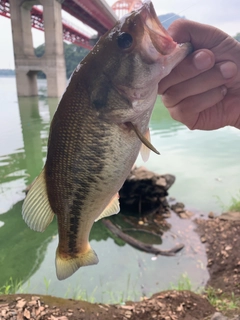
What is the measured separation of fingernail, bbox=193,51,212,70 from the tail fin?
992 millimetres

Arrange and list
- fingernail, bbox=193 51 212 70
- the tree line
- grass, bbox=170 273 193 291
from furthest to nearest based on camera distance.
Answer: the tree line
grass, bbox=170 273 193 291
fingernail, bbox=193 51 212 70

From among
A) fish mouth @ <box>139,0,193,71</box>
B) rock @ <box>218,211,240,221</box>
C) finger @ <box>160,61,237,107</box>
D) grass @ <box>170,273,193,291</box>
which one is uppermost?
fish mouth @ <box>139,0,193,71</box>

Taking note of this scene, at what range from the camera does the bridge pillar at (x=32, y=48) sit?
48.5 ft

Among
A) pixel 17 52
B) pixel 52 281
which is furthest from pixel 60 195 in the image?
pixel 17 52

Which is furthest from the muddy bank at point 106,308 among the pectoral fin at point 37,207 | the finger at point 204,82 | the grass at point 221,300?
the finger at point 204,82

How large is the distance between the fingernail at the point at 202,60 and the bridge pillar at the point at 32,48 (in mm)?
14793

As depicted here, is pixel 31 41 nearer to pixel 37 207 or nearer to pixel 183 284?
pixel 183 284

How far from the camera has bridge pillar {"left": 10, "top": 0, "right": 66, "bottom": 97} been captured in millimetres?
14776

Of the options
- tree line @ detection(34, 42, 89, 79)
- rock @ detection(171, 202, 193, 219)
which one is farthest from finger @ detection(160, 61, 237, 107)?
tree line @ detection(34, 42, 89, 79)

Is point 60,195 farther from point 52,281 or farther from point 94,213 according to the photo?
point 52,281

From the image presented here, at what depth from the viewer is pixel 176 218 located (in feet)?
15.5

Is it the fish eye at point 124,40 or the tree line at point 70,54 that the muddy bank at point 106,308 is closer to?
the fish eye at point 124,40

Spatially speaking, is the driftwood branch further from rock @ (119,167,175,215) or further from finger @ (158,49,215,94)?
finger @ (158,49,215,94)

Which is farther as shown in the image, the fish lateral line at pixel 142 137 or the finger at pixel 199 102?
the finger at pixel 199 102
